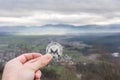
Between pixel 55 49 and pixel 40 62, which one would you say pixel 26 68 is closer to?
pixel 40 62

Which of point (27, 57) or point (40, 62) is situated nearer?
point (40, 62)

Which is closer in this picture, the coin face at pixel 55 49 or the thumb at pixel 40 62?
the thumb at pixel 40 62

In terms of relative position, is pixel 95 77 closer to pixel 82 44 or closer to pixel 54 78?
pixel 54 78

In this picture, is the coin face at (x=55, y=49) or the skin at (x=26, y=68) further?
the coin face at (x=55, y=49)

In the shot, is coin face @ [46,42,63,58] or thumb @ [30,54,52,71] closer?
thumb @ [30,54,52,71]

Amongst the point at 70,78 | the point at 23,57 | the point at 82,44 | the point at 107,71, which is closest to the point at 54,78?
the point at 70,78


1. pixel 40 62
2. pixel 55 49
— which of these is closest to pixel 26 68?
pixel 40 62

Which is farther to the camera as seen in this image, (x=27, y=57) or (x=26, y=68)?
(x=27, y=57)

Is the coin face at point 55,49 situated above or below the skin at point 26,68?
above
